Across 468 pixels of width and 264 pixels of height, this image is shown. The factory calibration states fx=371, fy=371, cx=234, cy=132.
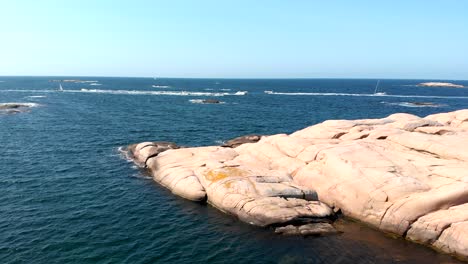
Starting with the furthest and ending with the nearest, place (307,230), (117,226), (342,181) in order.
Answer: (342,181), (117,226), (307,230)

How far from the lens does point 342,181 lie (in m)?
29.9

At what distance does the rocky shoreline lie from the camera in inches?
998

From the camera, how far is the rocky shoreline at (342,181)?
998 inches

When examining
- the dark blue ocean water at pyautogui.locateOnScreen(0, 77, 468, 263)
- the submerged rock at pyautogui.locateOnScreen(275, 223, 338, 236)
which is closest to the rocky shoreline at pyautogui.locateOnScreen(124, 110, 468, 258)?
the submerged rock at pyautogui.locateOnScreen(275, 223, 338, 236)

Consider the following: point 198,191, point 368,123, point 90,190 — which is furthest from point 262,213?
point 368,123

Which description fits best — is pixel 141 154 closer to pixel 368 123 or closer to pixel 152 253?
pixel 152 253

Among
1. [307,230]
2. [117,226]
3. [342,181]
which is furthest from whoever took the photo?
[342,181]

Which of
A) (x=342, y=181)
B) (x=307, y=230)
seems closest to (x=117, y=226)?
(x=307, y=230)

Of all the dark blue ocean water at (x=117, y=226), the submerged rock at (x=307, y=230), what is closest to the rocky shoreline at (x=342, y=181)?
the submerged rock at (x=307, y=230)

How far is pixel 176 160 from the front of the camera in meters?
38.1

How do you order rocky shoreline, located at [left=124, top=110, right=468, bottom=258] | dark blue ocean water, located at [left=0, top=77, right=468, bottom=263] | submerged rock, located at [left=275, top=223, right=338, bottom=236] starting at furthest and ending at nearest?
1. submerged rock, located at [left=275, top=223, right=338, bottom=236]
2. rocky shoreline, located at [left=124, top=110, right=468, bottom=258]
3. dark blue ocean water, located at [left=0, top=77, right=468, bottom=263]

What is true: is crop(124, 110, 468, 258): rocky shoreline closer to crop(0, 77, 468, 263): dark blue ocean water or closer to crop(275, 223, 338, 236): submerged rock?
crop(275, 223, 338, 236): submerged rock

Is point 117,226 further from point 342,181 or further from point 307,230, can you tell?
point 342,181

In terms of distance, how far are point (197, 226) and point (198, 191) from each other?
474 cm
